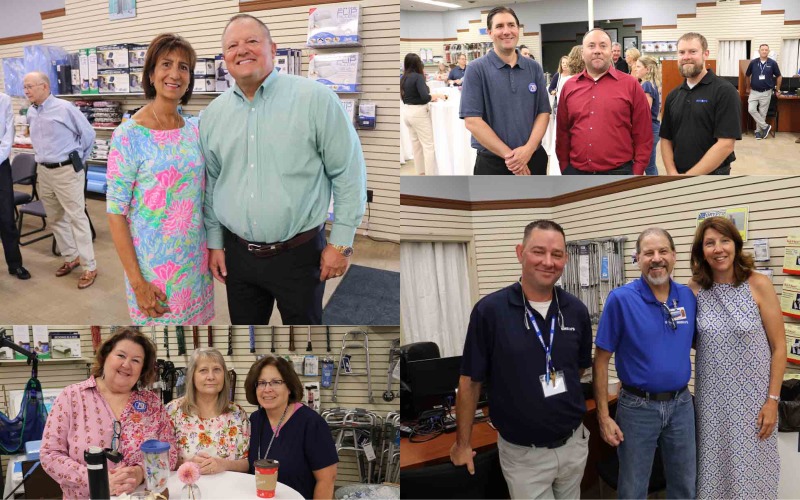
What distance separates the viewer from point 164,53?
323 cm

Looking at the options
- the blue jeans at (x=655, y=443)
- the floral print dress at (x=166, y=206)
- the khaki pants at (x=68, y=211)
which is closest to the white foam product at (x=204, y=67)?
the floral print dress at (x=166, y=206)

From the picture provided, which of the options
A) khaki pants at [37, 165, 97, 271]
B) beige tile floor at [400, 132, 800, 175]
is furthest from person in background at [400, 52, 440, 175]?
khaki pants at [37, 165, 97, 271]

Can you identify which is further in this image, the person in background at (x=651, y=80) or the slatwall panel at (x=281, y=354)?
the slatwall panel at (x=281, y=354)

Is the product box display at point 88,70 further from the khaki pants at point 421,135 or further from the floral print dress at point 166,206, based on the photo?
the khaki pants at point 421,135

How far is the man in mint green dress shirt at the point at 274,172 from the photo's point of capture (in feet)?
10.3

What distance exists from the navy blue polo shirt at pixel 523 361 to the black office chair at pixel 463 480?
0.19 metres

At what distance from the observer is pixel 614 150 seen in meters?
3.36

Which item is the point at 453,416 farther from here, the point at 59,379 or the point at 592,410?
the point at 59,379

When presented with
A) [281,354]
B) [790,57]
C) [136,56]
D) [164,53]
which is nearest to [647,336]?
[790,57]

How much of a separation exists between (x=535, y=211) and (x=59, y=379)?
2.52 metres

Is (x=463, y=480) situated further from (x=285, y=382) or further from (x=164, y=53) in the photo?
(x=164, y=53)

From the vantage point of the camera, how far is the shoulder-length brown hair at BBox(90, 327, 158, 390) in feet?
11.8

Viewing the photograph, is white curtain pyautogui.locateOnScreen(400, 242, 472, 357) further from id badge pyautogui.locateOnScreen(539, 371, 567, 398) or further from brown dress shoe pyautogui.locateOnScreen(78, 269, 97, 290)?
brown dress shoe pyautogui.locateOnScreen(78, 269, 97, 290)

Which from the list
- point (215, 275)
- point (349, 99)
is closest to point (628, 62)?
point (349, 99)
